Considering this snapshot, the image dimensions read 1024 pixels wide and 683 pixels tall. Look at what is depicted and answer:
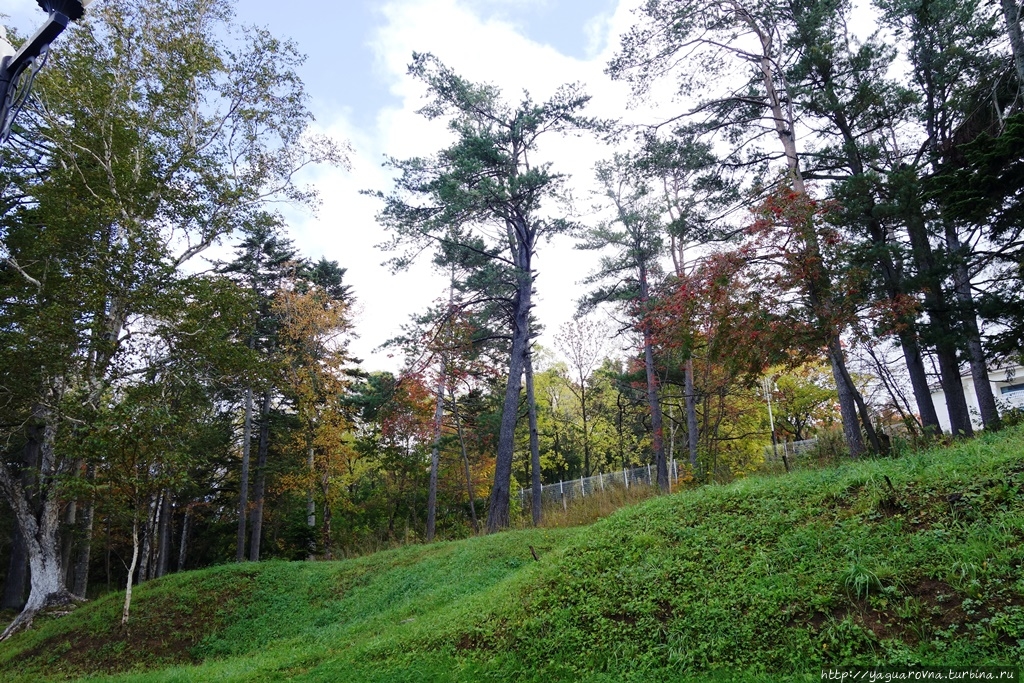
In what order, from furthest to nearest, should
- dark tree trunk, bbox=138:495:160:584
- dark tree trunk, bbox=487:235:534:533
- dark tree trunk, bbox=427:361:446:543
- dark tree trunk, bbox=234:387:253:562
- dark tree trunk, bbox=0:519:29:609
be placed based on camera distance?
1. dark tree trunk, bbox=234:387:253:562
2. dark tree trunk, bbox=427:361:446:543
3. dark tree trunk, bbox=0:519:29:609
4. dark tree trunk, bbox=487:235:534:533
5. dark tree trunk, bbox=138:495:160:584

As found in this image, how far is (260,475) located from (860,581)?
64.8ft

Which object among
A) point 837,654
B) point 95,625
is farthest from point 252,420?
point 837,654

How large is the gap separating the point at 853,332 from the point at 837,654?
6781 millimetres

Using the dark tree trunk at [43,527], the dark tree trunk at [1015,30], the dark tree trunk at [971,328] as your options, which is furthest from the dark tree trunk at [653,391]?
the dark tree trunk at [43,527]

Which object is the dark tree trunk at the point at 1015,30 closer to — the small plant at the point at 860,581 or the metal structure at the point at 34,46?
the small plant at the point at 860,581

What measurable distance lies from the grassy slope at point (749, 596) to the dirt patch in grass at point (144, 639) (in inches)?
40.0

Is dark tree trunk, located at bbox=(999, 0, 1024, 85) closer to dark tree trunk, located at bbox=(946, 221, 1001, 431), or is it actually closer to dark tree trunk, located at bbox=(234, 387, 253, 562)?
dark tree trunk, located at bbox=(946, 221, 1001, 431)

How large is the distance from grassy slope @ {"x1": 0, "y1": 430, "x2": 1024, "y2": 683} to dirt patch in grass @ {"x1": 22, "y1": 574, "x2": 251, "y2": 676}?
1.02 m

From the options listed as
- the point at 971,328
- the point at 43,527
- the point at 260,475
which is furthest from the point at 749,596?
the point at 260,475

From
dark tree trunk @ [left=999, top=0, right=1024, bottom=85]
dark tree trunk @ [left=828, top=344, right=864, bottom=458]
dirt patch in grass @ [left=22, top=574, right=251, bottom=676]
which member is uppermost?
dark tree trunk @ [left=999, top=0, right=1024, bottom=85]

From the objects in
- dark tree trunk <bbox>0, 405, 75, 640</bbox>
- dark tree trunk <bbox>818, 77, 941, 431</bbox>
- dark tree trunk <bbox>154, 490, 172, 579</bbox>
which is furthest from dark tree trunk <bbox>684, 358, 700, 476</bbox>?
dark tree trunk <bbox>154, 490, 172, 579</bbox>

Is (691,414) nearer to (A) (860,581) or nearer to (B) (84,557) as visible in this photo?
(A) (860,581)

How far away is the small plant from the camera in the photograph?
3877 mm

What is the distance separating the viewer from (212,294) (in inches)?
502
